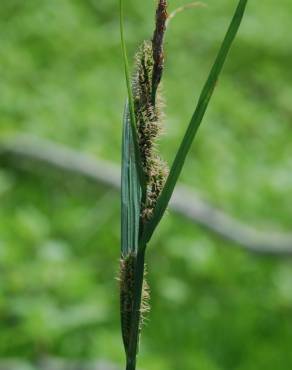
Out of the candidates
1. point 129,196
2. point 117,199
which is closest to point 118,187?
point 117,199

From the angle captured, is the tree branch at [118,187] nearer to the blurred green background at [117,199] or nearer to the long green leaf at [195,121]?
the blurred green background at [117,199]

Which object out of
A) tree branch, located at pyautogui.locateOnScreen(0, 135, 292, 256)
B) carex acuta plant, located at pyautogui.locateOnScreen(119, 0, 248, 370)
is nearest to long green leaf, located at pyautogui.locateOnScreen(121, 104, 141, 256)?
carex acuta plant, located at pyautogui.locateOnScreen(119, 0, 248, 370)

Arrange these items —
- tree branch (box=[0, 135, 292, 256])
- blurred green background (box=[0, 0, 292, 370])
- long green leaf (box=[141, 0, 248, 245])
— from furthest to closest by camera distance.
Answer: tree branch (box=[0, 135, 292, 256]) < blurred green background (box=[0, 0, 292, 370]) < long green leaf (box=[141, 0, 248, 245])

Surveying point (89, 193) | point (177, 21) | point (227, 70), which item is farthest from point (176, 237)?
point (177, 21)

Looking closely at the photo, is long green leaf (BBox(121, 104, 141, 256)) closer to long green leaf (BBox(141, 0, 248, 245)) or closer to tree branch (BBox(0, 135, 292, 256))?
long green leaf (BBox(141, 0, 248, 245))

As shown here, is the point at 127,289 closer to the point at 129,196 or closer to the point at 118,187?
the point at 129,196

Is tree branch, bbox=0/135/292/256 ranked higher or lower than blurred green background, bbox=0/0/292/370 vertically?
higher

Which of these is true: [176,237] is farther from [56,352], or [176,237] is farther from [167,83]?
[167,83]

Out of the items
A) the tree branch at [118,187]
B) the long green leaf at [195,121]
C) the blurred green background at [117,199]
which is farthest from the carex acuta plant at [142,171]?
the tree branch at [118,187]
